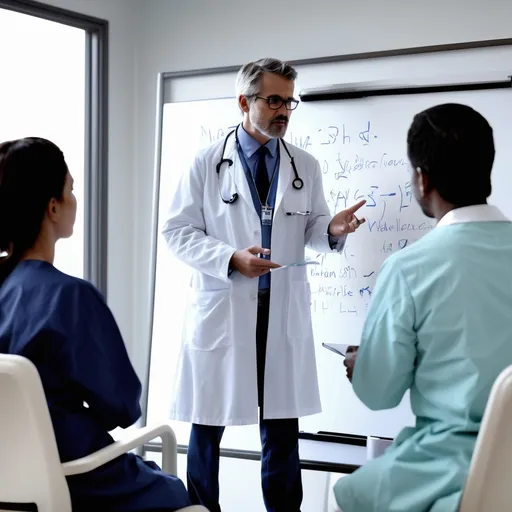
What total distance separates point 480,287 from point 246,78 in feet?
4.45

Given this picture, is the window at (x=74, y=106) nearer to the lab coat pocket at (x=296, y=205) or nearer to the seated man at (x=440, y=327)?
the lab coat pocket at (x=296, y=205)

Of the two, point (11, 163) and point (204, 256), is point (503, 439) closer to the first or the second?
point (11, 163)

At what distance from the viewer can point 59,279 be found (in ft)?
4.77

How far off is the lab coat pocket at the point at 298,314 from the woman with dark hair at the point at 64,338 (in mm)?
864

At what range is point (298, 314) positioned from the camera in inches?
92.7

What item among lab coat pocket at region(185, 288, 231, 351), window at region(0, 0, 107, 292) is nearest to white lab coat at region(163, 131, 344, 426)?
lab coat pocket at region(185, 288, 231, 351)

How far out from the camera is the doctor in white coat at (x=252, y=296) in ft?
7.63

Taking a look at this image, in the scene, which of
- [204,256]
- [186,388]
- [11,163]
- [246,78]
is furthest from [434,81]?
[11,163]

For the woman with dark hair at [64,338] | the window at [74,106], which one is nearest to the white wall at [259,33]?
the window at [74,106]

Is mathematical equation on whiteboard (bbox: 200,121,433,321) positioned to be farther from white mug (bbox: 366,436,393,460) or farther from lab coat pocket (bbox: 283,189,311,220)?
white mug (bbox: 366,436,393,460)

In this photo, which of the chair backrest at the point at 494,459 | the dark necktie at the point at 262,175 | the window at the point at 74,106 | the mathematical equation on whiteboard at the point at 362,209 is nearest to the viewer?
the chair backrest at the point at 494,459

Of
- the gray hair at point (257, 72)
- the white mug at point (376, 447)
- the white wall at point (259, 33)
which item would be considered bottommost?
the white mug at point (376, 447)

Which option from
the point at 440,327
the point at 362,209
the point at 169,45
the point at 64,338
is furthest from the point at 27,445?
the point at 169,45

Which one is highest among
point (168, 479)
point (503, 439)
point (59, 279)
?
point (59, 279)
